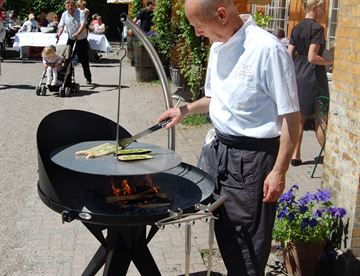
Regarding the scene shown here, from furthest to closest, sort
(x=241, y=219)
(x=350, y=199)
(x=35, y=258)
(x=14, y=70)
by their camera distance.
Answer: (x=14, y=70), (x=35, y=258), (x=350, y=199), (x=241, y=219)

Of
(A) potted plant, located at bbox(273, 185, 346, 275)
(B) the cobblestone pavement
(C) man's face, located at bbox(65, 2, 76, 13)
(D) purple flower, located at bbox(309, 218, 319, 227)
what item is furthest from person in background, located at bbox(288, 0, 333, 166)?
(C) man's face, located at bbox(65, 2, 76, 13)

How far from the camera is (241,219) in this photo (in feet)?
10.1

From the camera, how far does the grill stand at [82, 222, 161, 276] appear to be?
320 cm

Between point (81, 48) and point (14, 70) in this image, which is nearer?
point (81, 48)

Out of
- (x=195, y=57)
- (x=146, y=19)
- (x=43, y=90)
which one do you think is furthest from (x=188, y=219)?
(x=146, y=19)

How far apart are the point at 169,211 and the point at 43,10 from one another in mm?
26593

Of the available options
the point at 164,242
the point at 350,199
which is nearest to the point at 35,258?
the point at 164,242

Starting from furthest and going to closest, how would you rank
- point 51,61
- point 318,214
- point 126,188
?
point 51,61 < point 318,214 < point 126,188

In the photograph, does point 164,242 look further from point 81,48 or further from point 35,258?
point 81,48

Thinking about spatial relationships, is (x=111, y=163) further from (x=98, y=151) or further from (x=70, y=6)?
(x=70, y=6)

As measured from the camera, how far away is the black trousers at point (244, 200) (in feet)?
9.82

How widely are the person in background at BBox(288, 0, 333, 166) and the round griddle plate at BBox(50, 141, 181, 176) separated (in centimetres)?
377

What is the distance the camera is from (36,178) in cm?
649

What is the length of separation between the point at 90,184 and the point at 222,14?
1332 mm
